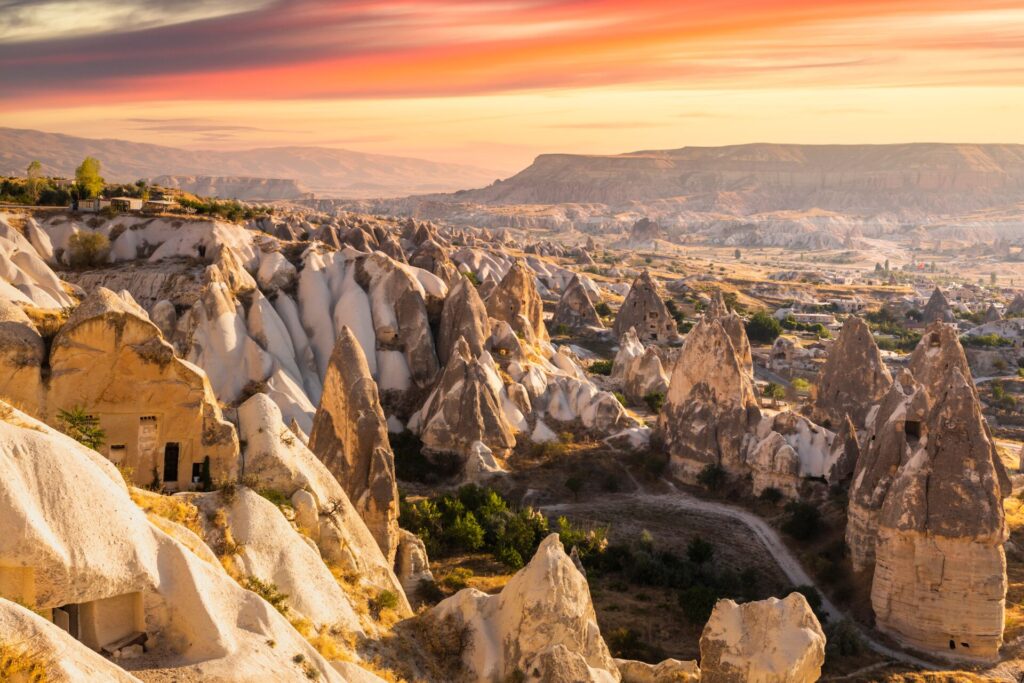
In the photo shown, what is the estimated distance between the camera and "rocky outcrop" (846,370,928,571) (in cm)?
2455

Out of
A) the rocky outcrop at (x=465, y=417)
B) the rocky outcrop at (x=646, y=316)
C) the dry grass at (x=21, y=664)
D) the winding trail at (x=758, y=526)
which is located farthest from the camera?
the rocky outcrop at (x=646, y=316)

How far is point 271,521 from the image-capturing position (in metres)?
13.0

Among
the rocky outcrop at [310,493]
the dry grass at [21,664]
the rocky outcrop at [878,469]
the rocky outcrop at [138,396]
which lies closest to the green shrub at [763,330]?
the rocky outcrop at [878,469]

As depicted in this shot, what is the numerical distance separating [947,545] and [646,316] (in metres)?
40.7

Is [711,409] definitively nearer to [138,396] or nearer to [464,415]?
[464,415]

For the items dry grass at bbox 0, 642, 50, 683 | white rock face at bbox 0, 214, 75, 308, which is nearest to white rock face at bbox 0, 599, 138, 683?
dry grass at bbox 0, 642, 50, 683

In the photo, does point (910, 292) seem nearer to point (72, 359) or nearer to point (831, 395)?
point (831, 395)

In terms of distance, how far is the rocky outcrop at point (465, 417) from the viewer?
33188 mm

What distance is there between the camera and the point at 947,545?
21.5 meters

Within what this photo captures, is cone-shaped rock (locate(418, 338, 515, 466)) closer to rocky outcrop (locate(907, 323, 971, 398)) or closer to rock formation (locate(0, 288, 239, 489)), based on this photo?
rocky outcrop (locate(907, 323, 971, 398))

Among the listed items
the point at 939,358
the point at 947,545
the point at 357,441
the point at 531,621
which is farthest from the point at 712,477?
the point at 531,621

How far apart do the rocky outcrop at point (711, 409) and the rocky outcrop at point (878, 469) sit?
700cm

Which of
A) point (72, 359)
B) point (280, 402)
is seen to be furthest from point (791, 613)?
point (280, 402)

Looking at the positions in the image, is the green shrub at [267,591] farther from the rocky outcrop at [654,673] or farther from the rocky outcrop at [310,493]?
the rocky outcrop at [654,673]
